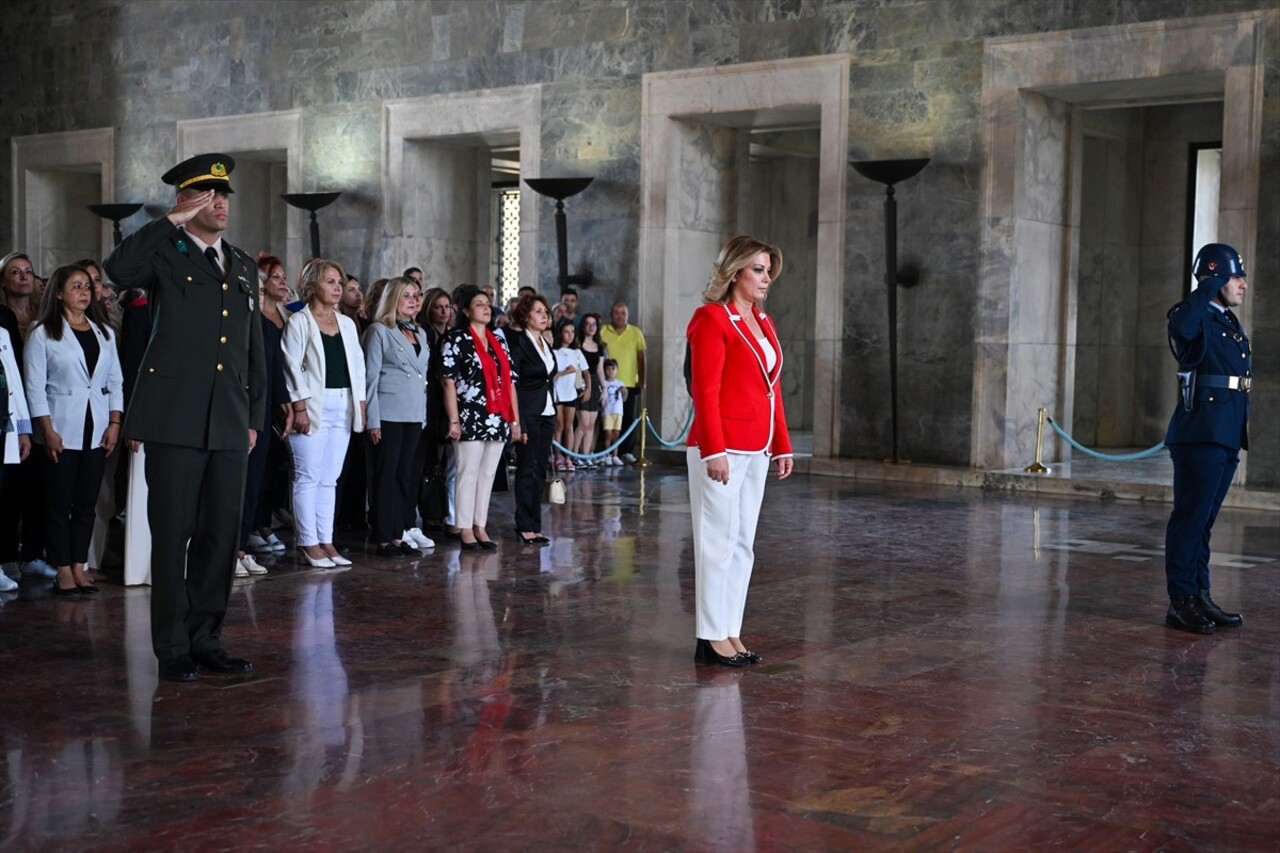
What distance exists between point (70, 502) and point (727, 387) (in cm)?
363

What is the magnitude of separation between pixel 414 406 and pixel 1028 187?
A: 7.43m

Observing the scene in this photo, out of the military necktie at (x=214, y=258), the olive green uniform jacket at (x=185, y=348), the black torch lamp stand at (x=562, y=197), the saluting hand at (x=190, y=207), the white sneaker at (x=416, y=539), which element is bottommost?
the white sneaker at (x=416, y=539)

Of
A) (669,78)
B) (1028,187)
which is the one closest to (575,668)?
(1028,187)

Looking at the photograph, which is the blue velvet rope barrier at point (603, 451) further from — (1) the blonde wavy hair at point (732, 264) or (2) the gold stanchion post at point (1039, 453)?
(1) the blonde wavy hair at point (732, 264)

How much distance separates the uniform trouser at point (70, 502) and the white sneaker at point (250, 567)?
0.93 metres

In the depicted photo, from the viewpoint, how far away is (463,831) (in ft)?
13.9

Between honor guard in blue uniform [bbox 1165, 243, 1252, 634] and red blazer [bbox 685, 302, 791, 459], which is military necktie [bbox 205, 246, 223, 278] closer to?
red blazer [bbox 685, 302, 791, 459]

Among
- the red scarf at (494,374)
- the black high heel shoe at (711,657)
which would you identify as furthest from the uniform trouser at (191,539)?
the red scarf at (494,374)

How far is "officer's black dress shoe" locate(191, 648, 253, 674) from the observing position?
609 cm

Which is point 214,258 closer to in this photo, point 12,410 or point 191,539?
point 191,539

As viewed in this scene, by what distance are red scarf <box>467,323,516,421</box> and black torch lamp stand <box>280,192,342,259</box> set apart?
933 cm

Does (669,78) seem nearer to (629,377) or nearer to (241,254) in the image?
(629,377)

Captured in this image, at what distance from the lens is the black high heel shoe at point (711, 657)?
21.1 feet

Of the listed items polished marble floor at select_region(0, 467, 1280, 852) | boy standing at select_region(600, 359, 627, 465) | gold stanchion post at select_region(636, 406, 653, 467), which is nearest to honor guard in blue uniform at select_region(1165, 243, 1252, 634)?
polished marble floor at select_region(0, 467, 1280, 852)
